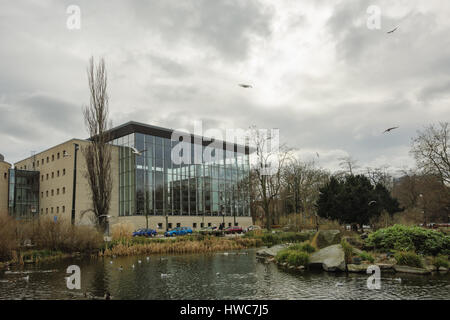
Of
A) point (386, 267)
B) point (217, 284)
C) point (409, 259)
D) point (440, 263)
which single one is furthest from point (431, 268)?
point (217, 284)

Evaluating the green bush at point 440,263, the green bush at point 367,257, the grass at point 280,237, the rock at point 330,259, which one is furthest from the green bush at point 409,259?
the grass at point 280,237

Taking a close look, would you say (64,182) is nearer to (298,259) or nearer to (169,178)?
(169,178)

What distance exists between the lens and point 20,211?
59.2 metres

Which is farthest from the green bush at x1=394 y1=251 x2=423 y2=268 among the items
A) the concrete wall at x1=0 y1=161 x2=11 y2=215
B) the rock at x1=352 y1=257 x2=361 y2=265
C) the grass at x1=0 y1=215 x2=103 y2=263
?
the concrete wall at x1=0 y1=161 x2=11 y2=215

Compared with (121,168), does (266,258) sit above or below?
below

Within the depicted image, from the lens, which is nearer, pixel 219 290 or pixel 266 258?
pixel 219 290

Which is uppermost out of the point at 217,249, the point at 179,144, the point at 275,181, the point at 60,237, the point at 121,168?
the point at 179,144

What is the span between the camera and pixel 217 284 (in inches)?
545

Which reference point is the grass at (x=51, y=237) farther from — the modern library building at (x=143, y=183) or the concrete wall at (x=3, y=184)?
the concrete wall at (x=3, y=184)

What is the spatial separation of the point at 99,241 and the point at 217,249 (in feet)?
31.8

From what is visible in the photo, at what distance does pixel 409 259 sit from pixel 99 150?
77.7 feet

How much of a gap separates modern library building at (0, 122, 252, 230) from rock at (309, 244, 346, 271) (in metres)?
32.0
